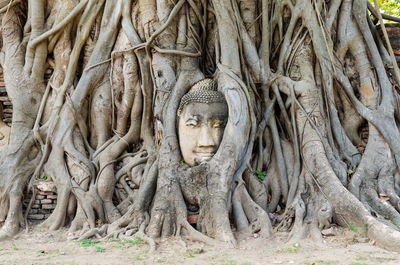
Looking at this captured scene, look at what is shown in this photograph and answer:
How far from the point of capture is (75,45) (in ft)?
14.8

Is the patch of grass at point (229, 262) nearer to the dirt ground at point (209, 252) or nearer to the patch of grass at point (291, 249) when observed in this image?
the dirt ground at point (209, 252)

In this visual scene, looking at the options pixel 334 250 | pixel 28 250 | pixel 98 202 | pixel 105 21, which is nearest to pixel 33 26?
pixel 105 21

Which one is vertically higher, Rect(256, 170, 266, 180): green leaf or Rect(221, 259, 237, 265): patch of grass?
Rect(256, 170, 266, 180): green leaf

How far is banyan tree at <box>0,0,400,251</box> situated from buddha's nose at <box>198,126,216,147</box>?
19mm

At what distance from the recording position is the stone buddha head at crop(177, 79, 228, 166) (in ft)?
11.9

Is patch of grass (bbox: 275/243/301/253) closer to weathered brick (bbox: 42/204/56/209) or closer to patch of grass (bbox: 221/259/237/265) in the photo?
patch of grass (bbox: 221/259/237/265)

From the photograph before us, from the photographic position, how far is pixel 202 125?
12.0 ft

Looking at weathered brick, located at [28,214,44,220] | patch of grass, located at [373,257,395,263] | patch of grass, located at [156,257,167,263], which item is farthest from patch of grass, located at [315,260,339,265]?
weathered brick, located at [28,214,44,220]

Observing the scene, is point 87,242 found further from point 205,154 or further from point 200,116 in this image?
point 200,116

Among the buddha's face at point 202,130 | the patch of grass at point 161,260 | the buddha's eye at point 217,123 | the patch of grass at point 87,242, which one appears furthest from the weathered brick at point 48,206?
the buddha's eye at point 217,123

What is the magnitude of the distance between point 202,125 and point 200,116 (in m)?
0.10

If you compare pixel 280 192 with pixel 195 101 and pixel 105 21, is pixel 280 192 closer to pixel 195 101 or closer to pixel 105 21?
pixel 195 101

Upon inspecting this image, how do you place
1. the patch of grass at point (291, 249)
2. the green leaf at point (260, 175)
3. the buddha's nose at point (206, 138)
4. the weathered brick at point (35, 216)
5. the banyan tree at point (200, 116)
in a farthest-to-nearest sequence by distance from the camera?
1. the weathered brick at point (35, 216)
2. the green leaf at point (260, 175)
3. the buddha's nose at point (206, 138)
4. the banyan tree at point (200, 116)
5. the patch of grass at point (291, 249)

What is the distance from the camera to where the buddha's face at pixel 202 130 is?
11.9 feet
